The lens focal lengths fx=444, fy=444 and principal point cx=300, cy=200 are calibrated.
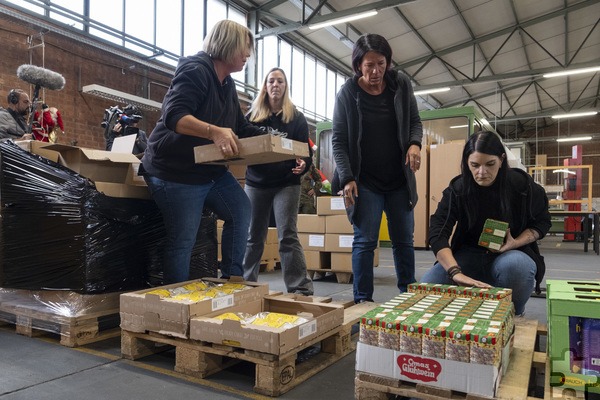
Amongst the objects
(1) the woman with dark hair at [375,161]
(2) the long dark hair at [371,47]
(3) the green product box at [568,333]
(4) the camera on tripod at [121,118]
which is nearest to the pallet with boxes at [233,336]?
(1) the woman with dark hair at [375,161]

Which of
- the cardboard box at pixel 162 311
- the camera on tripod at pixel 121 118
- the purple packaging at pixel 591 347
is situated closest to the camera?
the purple packaging at pixel 591 347

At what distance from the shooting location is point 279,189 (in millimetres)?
2793

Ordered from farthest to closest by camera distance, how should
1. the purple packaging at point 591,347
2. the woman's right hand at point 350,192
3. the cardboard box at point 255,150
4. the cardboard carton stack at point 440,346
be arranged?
the woman's right hand at point 350,192
the cardboard box at point 255,150
the purple packaging at point 591,347
the cardboard carton stack at point 440,346

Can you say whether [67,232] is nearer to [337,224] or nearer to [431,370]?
[431,370]

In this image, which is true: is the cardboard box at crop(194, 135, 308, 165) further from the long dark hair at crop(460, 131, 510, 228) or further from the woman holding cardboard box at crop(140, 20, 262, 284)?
the long dark hair at crop(460, 131, 510, 228)

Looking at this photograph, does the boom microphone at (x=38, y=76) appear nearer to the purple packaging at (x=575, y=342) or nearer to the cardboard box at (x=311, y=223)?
the cardboard box at (x=311, y=223)

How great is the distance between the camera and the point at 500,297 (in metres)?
1.64

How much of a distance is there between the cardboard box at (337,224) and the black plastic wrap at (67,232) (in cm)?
215

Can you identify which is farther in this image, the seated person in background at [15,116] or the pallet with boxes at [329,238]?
the pallet with boxes at [329,238]

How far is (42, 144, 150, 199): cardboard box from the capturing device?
2312 mm

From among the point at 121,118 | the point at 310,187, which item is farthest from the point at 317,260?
the point at 121,118

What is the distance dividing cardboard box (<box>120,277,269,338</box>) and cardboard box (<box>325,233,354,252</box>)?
2318 millimetres

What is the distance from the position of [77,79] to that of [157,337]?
6.56m

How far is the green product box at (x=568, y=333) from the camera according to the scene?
1.32m
